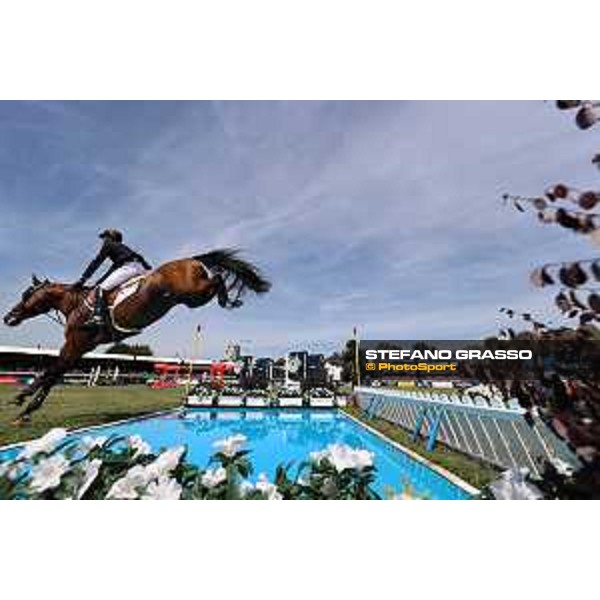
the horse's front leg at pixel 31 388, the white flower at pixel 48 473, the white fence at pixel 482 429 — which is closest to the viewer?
the white flower at pixel 48 473

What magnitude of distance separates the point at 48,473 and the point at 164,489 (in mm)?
582

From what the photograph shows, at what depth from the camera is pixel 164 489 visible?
3.07 metres

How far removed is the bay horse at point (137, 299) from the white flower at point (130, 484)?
1.70 m

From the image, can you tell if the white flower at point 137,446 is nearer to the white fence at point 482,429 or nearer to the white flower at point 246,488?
the white flower at point 246,488

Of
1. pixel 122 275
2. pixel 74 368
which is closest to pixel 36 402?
pixel 74 368

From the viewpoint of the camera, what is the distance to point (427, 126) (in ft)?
14.3

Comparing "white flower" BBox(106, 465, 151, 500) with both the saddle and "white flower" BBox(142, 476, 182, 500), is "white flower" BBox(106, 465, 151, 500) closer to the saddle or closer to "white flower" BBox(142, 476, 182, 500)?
"white flower" BBox(142, 476, 182, 500)

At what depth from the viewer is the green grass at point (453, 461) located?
386cm

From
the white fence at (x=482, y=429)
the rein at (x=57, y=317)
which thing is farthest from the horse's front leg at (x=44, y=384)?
the white fence at (x=482, y=429)

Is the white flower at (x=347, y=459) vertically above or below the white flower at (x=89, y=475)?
above
